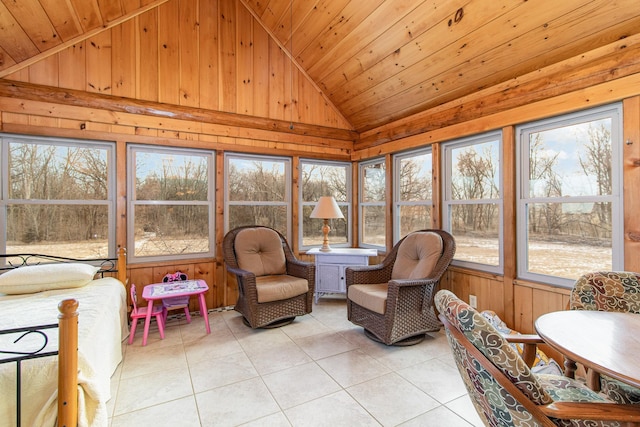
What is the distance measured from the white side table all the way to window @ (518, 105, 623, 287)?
1772 millimetres

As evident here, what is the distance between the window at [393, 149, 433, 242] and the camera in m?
3.73

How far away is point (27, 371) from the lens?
1.30m

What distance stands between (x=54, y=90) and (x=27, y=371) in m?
2.95

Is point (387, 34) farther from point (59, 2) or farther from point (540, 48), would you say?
point (59, 2)

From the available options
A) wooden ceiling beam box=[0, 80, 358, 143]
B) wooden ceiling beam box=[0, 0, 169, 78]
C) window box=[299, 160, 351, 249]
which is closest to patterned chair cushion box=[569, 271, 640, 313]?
window box=[299, 160, 351, 249]

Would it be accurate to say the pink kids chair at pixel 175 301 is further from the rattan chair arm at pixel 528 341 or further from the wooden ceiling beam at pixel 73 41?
the rattan chair arm at pixel 528 341

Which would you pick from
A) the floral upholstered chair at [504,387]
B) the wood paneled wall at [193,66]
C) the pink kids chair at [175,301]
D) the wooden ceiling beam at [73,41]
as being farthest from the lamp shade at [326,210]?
the wooden ceiling beam at [73,41]

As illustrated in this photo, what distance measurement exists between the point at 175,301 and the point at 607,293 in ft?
11.4

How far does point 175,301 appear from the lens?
3.15 metres

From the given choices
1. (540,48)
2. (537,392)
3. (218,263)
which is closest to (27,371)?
(537,392)

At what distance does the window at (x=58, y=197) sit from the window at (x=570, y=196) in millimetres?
4218

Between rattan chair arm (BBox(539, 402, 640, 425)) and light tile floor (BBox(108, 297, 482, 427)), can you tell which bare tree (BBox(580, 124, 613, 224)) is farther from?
rattan chair arm (BBox(539, 402, 640, 425))

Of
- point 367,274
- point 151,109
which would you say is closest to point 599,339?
point 367,274

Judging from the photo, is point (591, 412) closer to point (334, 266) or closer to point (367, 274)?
point (367, 274)
